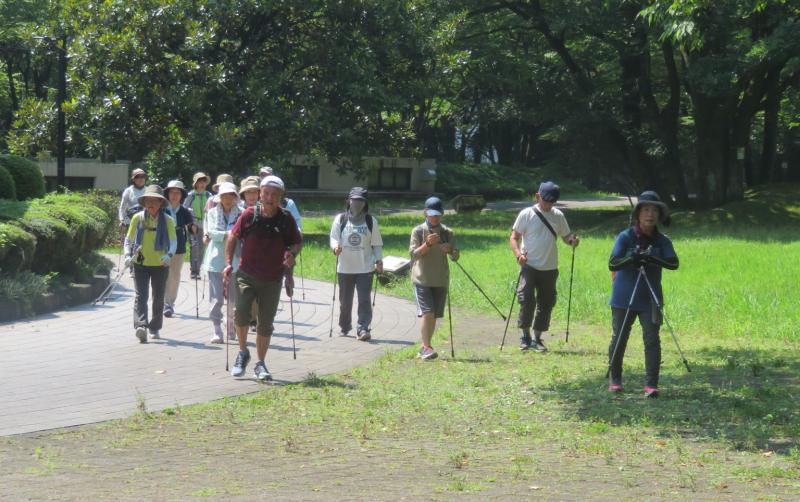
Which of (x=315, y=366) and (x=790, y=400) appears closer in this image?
(x=790, y=400)

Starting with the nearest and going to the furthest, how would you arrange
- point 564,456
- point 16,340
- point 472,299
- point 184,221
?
point 564,456
point 16,340
point 184,221
point 472,299

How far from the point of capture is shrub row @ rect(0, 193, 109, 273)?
531 inches

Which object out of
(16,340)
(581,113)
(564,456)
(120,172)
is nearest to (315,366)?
(16,340)

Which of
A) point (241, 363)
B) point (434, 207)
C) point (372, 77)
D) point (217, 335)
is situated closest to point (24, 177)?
point (217, 335)

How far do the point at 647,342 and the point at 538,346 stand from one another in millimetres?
3027

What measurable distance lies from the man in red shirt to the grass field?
0.76 m

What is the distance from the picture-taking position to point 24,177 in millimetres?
19734

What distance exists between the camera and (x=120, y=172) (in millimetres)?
38031

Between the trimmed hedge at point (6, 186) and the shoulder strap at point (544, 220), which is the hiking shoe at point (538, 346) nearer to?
the shoulder strap at point (544, 220)

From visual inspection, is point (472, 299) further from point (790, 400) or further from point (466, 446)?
point (466, 446)

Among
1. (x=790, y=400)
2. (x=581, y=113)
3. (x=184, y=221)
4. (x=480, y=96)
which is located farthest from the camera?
(x=480, y=96)

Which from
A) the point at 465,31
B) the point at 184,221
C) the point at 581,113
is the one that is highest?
the point at 465,31

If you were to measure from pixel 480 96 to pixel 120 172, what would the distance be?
13.7 metres

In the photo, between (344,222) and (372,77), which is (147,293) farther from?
(372,77)
